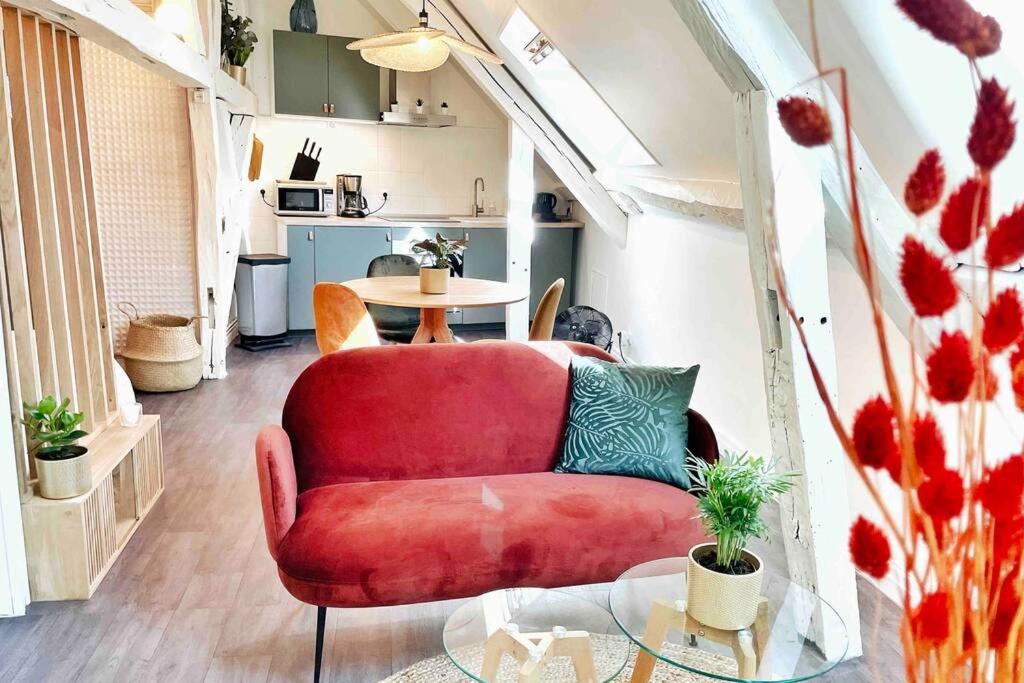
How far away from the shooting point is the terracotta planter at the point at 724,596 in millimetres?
1427

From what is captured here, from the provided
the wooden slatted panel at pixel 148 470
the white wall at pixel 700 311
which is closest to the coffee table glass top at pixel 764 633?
the white wall at pixel 700 311

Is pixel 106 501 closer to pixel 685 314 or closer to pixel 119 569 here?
pixel 119 569

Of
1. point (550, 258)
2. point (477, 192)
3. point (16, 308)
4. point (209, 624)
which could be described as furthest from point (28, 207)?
point (477, 192)

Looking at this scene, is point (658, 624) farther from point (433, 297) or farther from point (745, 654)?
point (433, 297)

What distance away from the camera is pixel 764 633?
1510 millimetres

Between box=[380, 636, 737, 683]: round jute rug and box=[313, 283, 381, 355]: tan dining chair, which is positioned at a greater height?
box=[313, 283, 381, 355]: tan dining chair

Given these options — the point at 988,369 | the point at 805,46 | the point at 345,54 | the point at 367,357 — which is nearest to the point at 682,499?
the point at 367,357

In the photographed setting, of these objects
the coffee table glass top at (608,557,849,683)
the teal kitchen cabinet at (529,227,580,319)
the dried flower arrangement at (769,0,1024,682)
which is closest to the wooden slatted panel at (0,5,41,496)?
the coffee table glass top at (608,557,849,683)

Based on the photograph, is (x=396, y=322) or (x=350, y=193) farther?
(x=350, y=193)

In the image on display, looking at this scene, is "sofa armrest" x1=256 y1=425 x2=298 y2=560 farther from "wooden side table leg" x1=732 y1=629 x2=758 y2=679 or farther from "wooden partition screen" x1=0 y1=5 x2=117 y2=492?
"wooden side table leg" x1=732 y1=629 x2=758 y2=679

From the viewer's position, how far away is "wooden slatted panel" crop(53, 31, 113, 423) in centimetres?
259

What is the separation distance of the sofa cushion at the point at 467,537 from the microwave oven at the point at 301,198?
3984 millimetres

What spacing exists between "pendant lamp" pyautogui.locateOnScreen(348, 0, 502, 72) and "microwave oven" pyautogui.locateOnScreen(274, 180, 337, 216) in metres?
2.36

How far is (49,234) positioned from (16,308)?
1.09 feet
